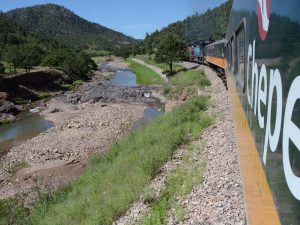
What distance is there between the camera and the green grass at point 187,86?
118ft

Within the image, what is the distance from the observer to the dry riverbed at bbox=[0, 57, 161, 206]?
19941 mm

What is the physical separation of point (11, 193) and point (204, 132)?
9076 mm

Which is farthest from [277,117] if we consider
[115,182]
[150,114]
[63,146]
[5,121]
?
[5,121]

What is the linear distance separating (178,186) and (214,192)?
1.94 meters

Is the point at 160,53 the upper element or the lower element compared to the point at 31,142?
upper

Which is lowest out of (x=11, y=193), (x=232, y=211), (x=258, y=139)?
(x=11, y=193)

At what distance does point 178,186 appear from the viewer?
11773 mm

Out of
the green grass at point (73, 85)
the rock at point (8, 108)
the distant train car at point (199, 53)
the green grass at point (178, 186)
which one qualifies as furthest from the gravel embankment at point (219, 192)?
the green grass at point (73, 85)

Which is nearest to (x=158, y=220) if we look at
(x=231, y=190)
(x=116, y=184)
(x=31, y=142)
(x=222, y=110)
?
(x=231, y=190)

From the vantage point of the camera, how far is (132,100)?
46.2 metres

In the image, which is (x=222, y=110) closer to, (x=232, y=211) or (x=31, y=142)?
(x=232, y=211)

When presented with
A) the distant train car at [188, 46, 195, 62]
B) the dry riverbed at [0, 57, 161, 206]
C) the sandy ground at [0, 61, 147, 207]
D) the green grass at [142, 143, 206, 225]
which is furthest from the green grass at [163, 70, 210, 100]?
the green grass at [142, 143, 206, 225]

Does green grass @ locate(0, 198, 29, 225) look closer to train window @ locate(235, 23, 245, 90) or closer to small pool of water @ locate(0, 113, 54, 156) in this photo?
train window @ locate(235, 23, 245, 90)

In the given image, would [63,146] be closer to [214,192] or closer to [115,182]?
[115,182]
